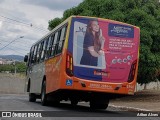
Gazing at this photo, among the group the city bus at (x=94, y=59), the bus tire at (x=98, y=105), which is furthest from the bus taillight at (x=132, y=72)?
the bus tire at (x=98, y=105)

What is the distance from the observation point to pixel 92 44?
53.8 feet

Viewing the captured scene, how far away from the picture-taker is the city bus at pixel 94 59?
16.0m

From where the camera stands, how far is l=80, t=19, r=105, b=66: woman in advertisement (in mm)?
16234

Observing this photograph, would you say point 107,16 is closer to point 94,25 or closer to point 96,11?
point 96,11

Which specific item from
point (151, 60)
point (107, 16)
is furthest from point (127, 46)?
point (107, 16)

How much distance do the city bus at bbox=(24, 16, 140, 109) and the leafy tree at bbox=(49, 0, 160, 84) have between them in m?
11.1

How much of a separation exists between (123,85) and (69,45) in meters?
2.50

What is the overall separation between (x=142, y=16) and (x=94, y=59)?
44.8ft

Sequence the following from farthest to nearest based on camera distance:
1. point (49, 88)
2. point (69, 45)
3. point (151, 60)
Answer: point (151, 60), point (49, 88), point (69, 45)

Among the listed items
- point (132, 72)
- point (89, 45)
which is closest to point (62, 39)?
point (89, 45)

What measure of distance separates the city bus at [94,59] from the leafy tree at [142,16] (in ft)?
36.6

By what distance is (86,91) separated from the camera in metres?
16.3

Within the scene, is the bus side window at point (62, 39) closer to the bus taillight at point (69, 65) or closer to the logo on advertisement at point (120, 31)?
the bus taillight at point (69, 65)

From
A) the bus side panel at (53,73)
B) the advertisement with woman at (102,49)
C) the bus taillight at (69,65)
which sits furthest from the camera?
the bus side panel at (53,73)
